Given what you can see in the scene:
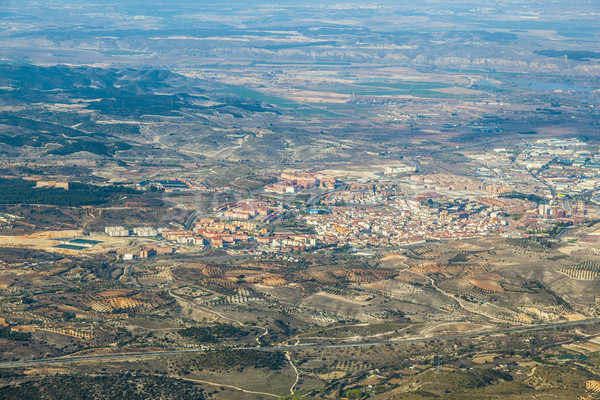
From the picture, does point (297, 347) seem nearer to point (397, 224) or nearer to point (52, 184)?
point (397, 224)

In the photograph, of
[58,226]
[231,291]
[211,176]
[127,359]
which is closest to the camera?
[127,359]

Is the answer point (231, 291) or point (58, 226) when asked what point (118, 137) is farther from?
point (231, 291)

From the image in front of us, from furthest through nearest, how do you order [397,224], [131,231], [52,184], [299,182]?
[299,182] → [52,184] → [397,224] → [131,231]

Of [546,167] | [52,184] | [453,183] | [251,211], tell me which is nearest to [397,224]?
[251,211]

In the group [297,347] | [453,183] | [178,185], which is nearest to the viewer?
[297,347]

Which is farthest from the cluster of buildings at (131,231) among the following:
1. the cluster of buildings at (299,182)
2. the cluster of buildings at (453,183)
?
the cluster of buildings at (453,183)

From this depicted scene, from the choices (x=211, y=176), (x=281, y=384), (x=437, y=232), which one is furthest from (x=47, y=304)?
(x=211, y=176)

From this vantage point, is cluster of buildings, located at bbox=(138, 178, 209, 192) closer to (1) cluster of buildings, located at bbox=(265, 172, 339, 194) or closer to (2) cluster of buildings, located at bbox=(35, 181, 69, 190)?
(1) cluster of buildings, located at bbox=(265, 172, 339, 194)

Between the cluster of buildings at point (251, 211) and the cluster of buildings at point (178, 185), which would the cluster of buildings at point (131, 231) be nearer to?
the cluster of buildings at point (251, 211)
